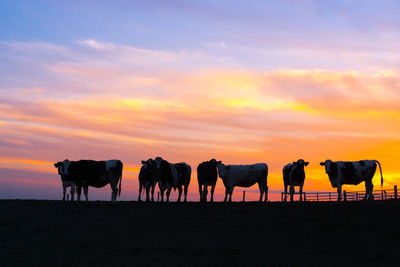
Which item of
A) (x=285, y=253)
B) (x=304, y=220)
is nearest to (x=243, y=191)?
(x=304, y=220)

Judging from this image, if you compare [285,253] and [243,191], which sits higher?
[243,191]

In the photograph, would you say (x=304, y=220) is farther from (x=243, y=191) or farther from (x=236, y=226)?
(x=243, y=191)

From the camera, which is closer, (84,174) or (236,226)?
(236,226)

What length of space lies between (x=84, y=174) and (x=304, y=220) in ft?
48.8

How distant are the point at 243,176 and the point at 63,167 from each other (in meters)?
12.8

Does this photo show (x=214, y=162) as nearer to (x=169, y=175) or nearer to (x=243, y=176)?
(x=243, y=176)

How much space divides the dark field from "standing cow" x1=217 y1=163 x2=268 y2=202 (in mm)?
8735

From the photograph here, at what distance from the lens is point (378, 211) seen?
2891cm

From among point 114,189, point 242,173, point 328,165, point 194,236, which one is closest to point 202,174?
point 242,173

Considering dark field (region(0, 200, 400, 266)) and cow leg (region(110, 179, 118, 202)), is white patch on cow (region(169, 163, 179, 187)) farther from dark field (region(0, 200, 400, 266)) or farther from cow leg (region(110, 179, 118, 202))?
dark field (region(0, 200, 400, 266))

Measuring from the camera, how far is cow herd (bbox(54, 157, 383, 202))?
33438mm

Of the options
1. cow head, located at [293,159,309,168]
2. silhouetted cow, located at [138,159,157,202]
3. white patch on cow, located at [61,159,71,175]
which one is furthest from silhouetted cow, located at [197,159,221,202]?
white patch on cow, located at [61,159,71,175]

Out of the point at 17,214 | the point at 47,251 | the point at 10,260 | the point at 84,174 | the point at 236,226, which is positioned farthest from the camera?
the point at 84,174

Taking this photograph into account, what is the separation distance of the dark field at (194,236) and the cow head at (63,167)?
7805 millimetres
